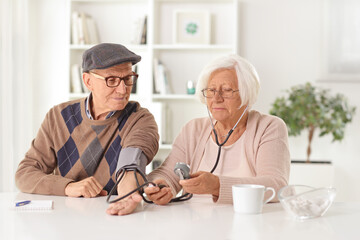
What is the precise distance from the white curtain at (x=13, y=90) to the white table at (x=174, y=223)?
2.32 metres

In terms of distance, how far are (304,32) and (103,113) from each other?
8.71 feet

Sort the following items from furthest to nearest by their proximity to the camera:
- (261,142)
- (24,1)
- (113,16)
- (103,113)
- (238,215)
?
(113,16)
(24,1)
(103,113)
(261,142)
(238,215)

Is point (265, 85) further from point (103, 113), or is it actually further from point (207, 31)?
point (103, 113)

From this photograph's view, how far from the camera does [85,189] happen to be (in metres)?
1.85

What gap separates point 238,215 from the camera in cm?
155

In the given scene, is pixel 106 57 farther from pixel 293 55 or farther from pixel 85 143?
pixel 293 55

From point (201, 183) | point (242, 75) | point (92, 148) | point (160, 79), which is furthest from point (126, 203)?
point (160, 79)

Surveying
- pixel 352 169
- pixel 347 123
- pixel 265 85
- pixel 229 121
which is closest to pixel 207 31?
pixel 265 85

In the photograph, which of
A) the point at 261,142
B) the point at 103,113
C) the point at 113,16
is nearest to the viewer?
the point at 261,142

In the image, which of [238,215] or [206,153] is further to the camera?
[206,153]

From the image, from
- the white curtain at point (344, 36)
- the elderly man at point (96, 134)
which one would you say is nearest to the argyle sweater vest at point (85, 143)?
the elderly man at point (96, 134)

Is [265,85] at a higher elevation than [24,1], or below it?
below

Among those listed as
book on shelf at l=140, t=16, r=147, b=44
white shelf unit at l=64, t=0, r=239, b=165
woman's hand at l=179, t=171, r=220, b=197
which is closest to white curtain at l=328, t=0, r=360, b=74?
white shelf unit at l=64, t=0, r=239, b=165

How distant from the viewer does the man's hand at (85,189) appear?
185cm
